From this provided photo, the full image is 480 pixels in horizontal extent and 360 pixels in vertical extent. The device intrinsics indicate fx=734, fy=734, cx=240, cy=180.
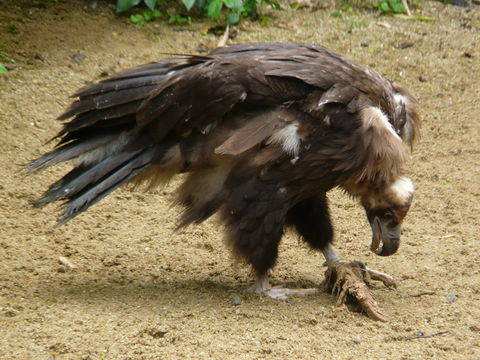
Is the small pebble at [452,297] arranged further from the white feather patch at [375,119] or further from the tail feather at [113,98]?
the tail feather at [113,98]

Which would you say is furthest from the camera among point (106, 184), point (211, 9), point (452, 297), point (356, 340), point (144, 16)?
point (144, 16)

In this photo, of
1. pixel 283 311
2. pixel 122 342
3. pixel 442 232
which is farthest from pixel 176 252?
pixel 442 232

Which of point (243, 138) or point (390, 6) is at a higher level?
point (390, 6)

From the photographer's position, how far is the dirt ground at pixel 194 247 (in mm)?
3717

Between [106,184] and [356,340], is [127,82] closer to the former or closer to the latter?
[106,184]

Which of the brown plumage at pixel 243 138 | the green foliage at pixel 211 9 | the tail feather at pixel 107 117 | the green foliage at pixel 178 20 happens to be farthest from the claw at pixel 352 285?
the green foliage at pixel 178 20

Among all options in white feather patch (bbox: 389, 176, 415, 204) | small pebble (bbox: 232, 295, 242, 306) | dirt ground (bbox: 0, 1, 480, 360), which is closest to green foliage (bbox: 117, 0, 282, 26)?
dirt ground (bbox: 0, 1, 480, 360)

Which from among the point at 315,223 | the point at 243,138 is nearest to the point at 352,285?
the point at 315,223

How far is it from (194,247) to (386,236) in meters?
1.30

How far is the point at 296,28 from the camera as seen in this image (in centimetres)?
768

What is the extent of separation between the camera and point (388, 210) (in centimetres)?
437

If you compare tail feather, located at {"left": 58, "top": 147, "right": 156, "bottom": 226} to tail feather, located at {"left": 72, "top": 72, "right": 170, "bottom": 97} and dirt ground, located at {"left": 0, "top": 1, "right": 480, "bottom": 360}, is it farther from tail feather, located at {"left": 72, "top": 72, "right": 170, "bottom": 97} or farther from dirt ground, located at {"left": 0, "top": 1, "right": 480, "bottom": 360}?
dirt ground, located at {"left": 0, "top": 1, "right": 480, "bottom": 360}

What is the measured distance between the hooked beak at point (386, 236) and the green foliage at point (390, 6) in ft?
15.0

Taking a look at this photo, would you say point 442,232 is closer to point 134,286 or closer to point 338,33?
point 134,286
